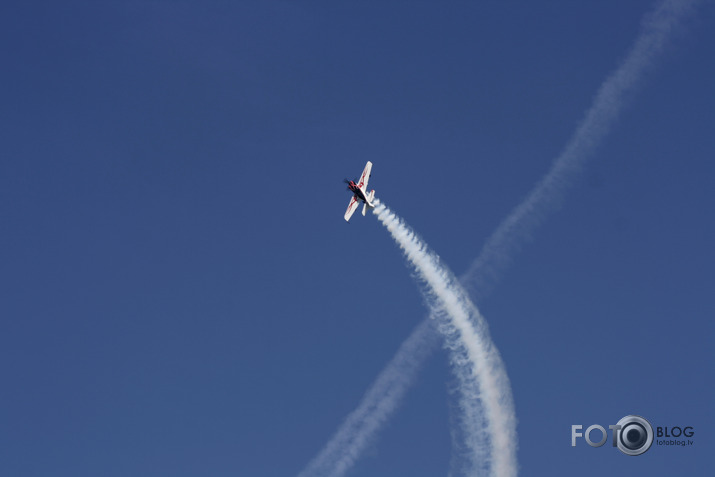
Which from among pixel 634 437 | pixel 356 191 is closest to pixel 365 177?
pixel 356 191

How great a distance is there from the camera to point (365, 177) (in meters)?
125

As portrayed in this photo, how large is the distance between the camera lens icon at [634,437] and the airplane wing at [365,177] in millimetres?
37719

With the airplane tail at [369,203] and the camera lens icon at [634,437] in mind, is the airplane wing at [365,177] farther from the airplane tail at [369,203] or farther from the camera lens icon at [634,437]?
the camera lens icon at [634,437]

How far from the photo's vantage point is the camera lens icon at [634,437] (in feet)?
350

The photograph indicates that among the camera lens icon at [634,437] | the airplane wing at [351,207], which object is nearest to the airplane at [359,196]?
the airplane wing at [351,207]

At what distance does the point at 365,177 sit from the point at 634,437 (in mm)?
40683

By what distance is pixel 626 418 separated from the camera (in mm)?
107750

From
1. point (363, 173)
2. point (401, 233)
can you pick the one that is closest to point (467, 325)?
point (401, 233)

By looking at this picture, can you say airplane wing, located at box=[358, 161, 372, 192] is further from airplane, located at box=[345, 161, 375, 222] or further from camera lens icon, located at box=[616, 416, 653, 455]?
camera lens icon, located at box=[616, 416, 653, 455]

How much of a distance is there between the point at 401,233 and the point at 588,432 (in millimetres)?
29457

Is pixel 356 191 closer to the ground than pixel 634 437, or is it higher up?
higher up

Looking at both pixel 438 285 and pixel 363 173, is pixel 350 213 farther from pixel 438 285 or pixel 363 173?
pixel 438 285

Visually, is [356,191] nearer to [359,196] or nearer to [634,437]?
[359,196]

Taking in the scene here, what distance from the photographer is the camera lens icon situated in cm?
10669
